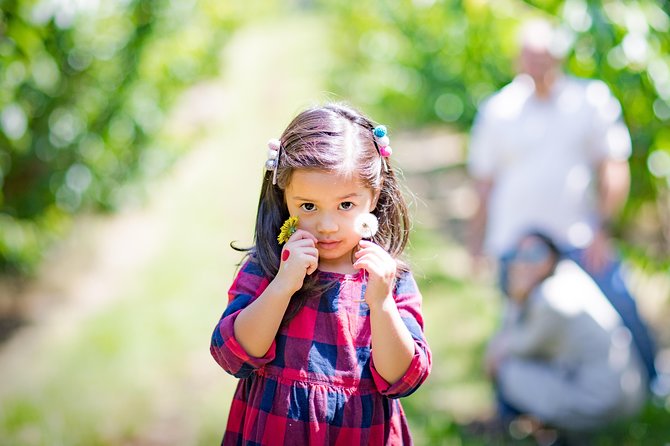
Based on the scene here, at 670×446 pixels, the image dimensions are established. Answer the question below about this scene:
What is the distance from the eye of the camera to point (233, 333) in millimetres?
1882

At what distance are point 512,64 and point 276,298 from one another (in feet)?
15.9

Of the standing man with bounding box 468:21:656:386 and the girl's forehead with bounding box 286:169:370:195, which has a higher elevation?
the standing man with bounding box 468:21:656:386

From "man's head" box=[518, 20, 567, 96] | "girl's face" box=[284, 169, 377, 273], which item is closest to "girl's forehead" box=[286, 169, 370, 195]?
"girl's face" box=[284, 169, 377, 273]

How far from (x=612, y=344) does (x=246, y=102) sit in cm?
1122

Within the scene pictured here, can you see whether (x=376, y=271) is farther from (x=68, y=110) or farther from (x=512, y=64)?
(x=68, y=110)

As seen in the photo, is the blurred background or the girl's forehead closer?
the girl's forehead

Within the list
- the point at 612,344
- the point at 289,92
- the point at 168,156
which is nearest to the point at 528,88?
the point at 612,344

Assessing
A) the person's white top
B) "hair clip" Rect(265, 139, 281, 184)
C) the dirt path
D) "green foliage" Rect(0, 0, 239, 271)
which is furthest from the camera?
the dirt path

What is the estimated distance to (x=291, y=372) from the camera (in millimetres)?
1925

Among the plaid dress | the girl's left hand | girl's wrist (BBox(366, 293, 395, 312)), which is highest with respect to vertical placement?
the girl's left hand

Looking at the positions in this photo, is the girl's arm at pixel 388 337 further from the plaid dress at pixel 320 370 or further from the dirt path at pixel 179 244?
the dirt path at pixel 179 244

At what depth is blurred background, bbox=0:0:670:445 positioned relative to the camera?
430 centimetres

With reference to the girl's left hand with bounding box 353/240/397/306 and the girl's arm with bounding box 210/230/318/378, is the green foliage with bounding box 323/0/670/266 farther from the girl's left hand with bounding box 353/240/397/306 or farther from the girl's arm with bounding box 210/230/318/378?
the girl's arm with bounding box 210/230/318/378

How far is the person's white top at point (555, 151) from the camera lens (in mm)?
4406
